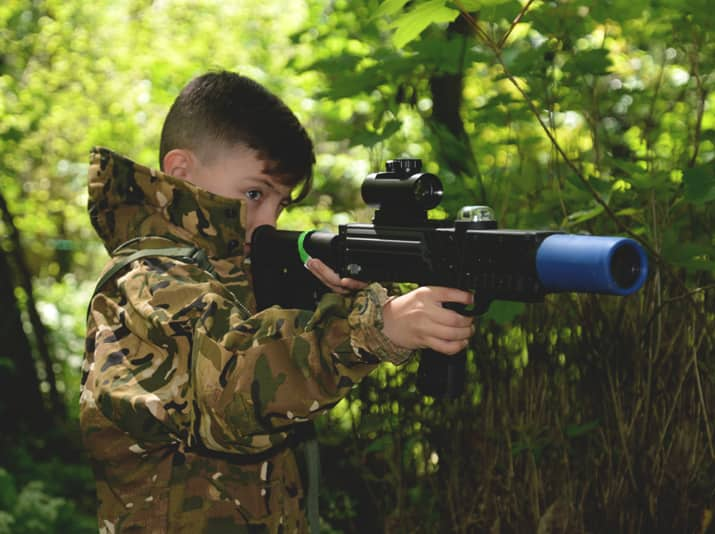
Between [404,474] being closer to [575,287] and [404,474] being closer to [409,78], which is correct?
[409,78]

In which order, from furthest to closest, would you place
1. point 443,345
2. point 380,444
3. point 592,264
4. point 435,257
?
point 380,444 < point 435,257 < point 443,345 < point 592,264

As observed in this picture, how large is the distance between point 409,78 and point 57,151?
28.8ft

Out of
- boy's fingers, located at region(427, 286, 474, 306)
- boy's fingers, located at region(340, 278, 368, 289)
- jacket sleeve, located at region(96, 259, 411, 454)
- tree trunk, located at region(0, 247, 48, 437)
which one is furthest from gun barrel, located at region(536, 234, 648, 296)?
tree trunk, located at region(0, 247, 48, 437)

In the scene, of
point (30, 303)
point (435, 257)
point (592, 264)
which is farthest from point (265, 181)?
point (30, 303)

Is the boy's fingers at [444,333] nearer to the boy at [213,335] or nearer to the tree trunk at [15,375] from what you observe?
the boy at [213,335]

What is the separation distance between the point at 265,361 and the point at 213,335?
117 mm

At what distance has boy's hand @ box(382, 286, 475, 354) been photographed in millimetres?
1324

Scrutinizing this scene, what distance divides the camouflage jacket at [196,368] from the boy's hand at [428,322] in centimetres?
3

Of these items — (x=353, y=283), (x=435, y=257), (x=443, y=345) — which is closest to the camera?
(x=443, y=345)

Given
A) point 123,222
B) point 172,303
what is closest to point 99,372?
point 172,303

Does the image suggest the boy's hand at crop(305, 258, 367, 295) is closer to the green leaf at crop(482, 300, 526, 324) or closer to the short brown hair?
the short brown hair

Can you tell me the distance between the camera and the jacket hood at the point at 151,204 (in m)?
1.73

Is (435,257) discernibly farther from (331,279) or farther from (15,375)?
(15,375)

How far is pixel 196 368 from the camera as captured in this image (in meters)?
1.38
